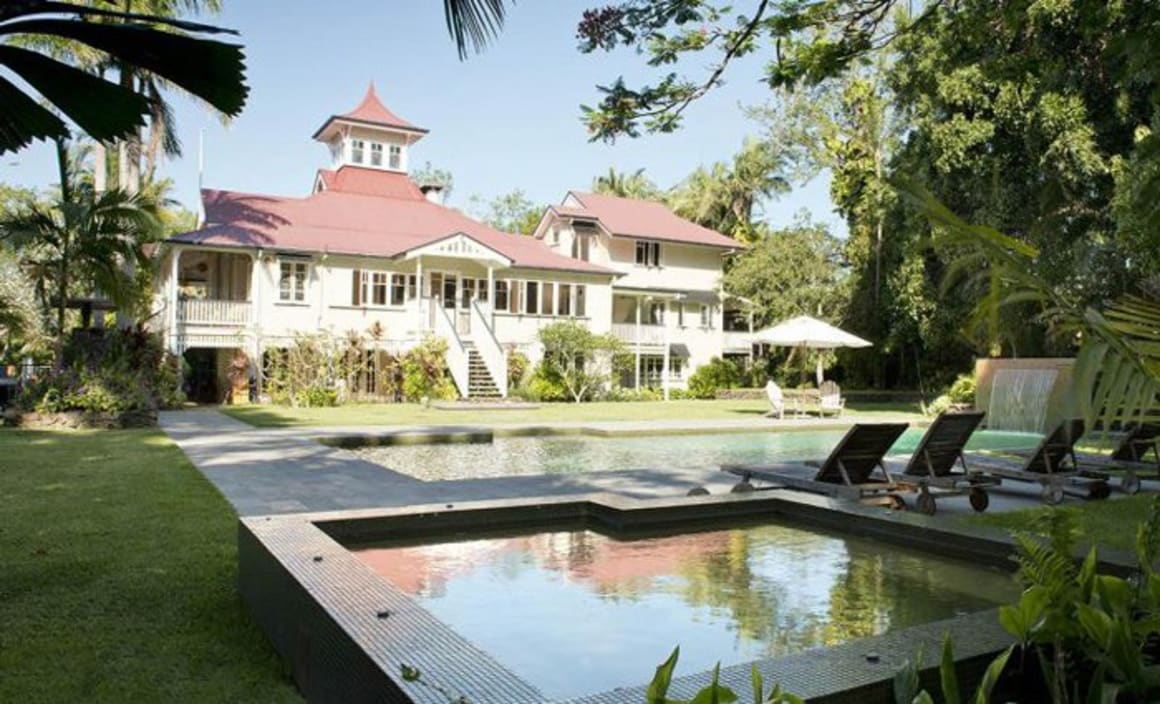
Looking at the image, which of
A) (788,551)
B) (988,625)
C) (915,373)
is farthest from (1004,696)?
(915,373)

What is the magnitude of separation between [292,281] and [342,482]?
19261 mm

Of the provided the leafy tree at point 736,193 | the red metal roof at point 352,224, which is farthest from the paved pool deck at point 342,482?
the leafy tree at point 736,193

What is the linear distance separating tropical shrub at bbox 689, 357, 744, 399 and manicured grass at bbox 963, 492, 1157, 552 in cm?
2527

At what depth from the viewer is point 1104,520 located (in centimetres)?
850

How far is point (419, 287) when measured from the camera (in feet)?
94.9

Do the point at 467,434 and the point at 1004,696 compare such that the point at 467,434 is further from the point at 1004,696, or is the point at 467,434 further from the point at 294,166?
the point at 294,166

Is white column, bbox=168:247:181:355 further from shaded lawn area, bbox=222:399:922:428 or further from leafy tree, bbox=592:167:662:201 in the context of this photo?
leafy tree, bbox=592:167:662:201

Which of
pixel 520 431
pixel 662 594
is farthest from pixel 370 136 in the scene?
pixel 662 594

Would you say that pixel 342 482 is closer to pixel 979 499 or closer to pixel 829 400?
pixel 979 499

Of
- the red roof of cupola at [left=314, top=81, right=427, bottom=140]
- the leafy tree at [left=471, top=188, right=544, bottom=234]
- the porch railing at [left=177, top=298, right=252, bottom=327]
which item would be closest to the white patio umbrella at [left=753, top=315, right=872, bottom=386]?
the porch railing at [left=177, top=298, right=252, bottom=327]

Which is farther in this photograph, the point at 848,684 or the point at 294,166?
the point at 294,166

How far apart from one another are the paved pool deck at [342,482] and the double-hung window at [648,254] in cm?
2338

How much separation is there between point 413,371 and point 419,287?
296 centimetres

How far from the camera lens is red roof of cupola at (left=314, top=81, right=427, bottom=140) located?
33.7 meters
